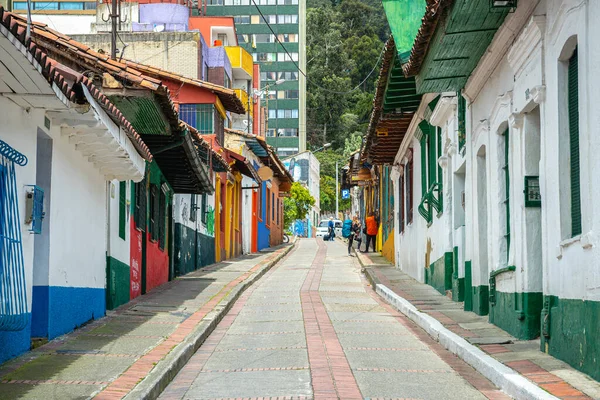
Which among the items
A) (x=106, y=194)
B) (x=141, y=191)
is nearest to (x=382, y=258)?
(x=141, y=191)

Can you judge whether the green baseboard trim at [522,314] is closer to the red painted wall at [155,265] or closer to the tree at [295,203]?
the red painted wall at [155,265]

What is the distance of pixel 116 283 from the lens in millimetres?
15250

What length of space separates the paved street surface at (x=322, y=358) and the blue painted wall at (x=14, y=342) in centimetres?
174

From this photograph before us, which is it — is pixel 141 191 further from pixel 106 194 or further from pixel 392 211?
pixel 392 211

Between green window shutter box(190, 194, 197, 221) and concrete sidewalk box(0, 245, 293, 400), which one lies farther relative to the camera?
green window shutter box(190, 194, 197, 221)

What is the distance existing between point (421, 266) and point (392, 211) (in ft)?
28.2

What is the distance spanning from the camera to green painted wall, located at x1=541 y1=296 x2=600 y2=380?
26.7ft

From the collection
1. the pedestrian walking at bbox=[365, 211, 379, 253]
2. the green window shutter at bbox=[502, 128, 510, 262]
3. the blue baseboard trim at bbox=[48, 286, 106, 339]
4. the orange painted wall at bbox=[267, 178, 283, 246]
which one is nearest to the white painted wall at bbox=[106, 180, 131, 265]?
the blue baseboard trim at bbox=[48, 286, 106, 339]

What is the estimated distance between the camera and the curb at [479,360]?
316 inches

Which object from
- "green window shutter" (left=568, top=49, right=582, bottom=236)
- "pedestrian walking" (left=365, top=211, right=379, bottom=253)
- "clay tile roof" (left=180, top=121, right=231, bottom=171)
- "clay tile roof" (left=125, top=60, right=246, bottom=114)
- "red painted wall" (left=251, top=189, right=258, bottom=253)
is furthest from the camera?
"red painted wall" (left=251, top=189, right=258, bottom=253)

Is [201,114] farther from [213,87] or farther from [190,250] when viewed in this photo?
[190,250]

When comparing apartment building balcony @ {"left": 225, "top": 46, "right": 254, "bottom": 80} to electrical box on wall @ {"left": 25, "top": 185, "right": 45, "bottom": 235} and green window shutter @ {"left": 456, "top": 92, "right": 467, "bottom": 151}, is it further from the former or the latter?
electrical box on wall @ {"left": 25, "top": 185, "right": 45, "bottom": 235}

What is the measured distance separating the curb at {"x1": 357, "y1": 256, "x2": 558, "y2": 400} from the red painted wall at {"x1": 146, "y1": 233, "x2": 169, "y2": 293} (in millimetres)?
5405

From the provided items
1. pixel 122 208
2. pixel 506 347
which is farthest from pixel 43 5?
pixel 506 347
